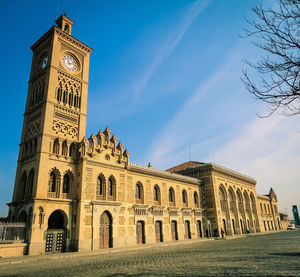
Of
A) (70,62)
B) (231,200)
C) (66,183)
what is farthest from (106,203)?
(231,200)

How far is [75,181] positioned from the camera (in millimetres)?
23859

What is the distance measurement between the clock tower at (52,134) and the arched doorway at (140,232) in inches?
316

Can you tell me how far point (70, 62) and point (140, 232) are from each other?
2153cm

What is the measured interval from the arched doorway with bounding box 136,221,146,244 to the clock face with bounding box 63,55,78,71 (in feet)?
64.7

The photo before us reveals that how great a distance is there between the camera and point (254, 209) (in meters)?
53.8

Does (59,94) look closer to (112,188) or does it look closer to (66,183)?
(66,183)

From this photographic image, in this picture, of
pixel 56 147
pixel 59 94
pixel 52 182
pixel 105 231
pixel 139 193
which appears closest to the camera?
pixel 52 182

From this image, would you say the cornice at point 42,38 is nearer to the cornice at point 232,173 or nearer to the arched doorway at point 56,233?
the arched doorway at point 56,233

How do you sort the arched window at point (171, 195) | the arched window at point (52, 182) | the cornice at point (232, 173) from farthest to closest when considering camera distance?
the cornice at point (232, 173), the arched window at point (171, 195), the arched window at point (52, 182)

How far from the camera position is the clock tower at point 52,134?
69.5 ft

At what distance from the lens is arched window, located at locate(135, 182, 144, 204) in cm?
2939

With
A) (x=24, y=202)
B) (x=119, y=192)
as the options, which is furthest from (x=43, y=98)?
(x=119, y=192)

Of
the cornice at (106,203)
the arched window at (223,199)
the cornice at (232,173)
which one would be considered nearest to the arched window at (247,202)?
the cornice at (232,173)

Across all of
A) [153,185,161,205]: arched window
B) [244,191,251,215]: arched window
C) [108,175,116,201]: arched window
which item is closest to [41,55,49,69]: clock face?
[108,175,116,201]: arched window
